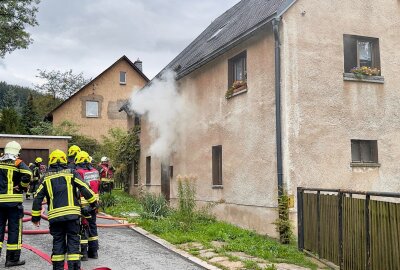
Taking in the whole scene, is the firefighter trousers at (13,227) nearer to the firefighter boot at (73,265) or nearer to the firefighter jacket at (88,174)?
the firefighter jacket at (88,174)

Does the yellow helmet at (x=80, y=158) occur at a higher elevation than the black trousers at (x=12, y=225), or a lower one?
higher

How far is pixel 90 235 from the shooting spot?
7664 mm

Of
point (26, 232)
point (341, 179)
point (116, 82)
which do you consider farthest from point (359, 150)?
point (116, 82)

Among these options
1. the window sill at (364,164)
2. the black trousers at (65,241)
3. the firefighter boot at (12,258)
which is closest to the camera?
the black trousers at (65,241)

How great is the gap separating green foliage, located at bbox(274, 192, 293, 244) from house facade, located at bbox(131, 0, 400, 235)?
0.90 ft

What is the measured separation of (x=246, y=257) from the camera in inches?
312

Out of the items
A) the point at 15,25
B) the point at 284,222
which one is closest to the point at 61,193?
the point at 284,222

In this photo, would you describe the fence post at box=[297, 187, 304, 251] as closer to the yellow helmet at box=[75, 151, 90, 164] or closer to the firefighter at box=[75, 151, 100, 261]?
the firefighter at box=[75, 151, 100, 261]

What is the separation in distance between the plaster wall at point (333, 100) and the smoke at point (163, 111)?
6511 mm

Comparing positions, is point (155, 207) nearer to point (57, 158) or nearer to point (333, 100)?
point (333, 100)

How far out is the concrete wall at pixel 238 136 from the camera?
10.3 meters

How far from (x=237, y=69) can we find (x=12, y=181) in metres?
7.18

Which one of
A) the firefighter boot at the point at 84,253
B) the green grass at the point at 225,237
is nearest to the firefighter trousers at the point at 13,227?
the firefighter boot at the point at 84,253

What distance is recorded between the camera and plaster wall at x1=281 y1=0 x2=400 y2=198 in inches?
388
